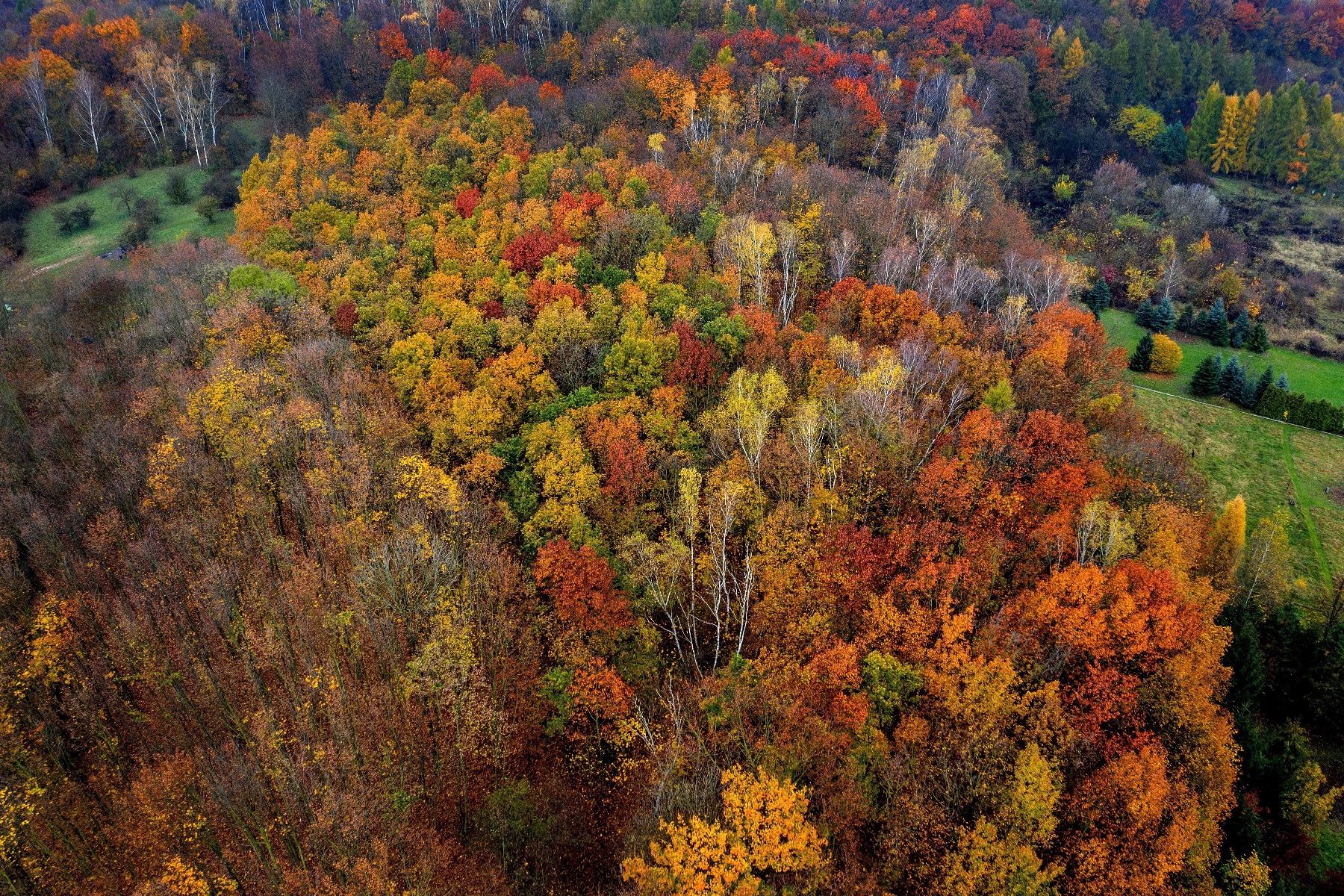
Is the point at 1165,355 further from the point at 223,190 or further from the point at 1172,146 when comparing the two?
the point at 223,190

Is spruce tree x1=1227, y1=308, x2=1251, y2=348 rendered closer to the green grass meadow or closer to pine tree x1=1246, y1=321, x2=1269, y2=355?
pine tree x1=1246, y1=321, x2=1269, y2=355

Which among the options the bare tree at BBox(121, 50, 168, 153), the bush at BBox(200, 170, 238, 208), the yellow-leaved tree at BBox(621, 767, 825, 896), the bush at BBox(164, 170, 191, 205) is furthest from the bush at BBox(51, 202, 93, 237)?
the yellow-leaved tree at BBox(621, 767, 825, 896)

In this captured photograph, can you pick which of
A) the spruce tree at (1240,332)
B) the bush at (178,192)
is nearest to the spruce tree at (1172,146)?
the spruce tree at (1240,332)

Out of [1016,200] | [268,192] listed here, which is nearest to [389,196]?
[268,192]

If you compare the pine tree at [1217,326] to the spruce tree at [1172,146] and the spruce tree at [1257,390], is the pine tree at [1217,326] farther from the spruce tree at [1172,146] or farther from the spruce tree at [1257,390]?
the spruce tree at [1172,146]

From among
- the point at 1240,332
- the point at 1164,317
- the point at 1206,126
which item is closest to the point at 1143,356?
the point at 1164,317

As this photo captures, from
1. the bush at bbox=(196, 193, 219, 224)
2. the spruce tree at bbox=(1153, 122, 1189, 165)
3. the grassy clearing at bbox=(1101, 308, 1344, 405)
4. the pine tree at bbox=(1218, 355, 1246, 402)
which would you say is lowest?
the grassy clearing at bbox=(1101, 308, 1344, 405)
